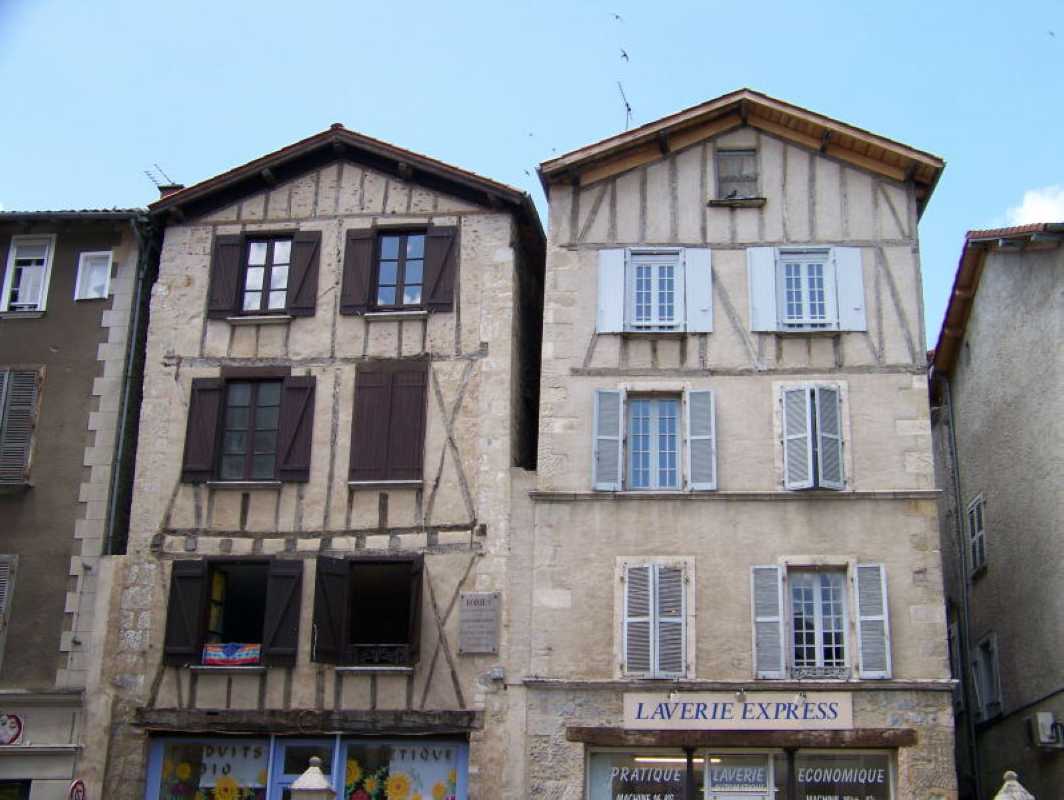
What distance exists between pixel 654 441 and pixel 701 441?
673 mm

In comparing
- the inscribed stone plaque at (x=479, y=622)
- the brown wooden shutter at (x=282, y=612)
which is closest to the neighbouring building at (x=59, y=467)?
the brown wooden shutter at (x=282, y=612)

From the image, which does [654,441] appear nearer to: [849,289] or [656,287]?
[656,287]

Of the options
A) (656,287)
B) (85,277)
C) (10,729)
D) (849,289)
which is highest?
(85,277)

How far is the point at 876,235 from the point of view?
20797 millimetres

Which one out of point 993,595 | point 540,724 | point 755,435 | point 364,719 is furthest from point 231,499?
point 993,595

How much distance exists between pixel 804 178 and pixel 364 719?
32.3 ft

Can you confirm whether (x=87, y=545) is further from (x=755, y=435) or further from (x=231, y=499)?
(x=755, y=435)

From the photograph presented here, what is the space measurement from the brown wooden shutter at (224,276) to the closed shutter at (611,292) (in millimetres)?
5417

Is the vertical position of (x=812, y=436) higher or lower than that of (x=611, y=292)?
lower

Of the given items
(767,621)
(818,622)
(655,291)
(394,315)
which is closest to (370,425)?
(394,315)

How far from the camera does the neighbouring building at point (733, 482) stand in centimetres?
1872

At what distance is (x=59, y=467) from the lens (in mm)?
21172

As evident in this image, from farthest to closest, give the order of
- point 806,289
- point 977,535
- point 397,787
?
point 977,535 < point 806,289 < point 397,787

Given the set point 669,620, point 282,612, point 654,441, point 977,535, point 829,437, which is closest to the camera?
point 669,620
